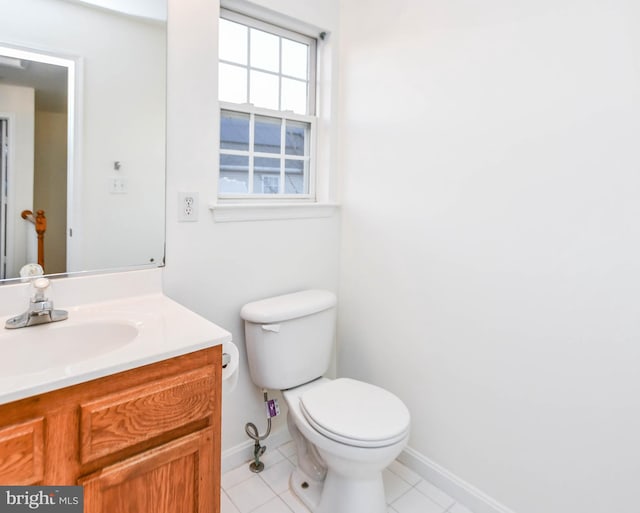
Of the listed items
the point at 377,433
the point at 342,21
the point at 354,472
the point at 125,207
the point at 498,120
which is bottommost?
the point at 354,472

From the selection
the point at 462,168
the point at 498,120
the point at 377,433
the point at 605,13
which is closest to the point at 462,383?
the point at 377,433

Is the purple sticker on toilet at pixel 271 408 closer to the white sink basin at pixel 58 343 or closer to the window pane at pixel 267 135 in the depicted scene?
the white sink basin at pixel 58 343

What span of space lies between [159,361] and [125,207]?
664 mm

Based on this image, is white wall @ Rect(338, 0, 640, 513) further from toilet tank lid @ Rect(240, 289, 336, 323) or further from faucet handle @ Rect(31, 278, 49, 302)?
faucet handle @ Rect(31, 278, 49, 302)

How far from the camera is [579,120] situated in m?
1.30

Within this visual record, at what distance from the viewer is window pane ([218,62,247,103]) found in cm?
180

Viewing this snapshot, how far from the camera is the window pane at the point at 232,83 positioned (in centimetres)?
180

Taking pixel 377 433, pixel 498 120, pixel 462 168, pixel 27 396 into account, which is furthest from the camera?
pixel 462 168

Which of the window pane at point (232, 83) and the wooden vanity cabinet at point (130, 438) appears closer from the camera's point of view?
the wooden vanity cabinet at point (130, 438)

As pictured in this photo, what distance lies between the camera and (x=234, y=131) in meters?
1.85

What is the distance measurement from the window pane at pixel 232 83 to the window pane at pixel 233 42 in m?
A: 0.04

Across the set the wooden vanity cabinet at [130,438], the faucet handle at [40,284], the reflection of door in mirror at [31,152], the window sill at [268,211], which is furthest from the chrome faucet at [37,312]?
the window sill at [268,211]

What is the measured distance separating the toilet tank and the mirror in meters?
0.46

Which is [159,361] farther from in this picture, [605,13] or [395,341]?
[605,13]
